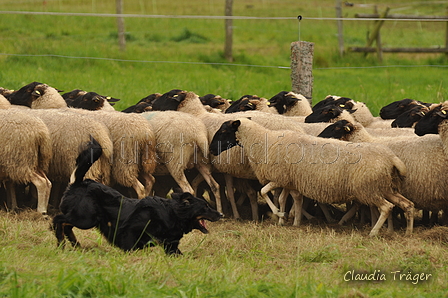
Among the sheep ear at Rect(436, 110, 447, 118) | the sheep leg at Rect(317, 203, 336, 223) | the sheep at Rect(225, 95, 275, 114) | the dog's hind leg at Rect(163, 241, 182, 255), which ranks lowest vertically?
the sheep leg at Rect(317, 203, 336, 223)

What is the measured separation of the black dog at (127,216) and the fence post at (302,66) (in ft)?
16.5

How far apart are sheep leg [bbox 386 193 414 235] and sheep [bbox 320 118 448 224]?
5.5 inches

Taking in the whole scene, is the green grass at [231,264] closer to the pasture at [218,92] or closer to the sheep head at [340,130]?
the pasture at [218,92]

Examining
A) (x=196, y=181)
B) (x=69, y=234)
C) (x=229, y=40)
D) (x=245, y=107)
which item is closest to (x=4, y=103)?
(x=196, y=181)

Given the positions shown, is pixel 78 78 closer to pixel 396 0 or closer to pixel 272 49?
pixel 272 49

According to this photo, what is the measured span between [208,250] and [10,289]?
194cm

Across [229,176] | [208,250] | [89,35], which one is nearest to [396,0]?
[89,35]

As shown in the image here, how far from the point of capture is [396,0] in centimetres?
3012

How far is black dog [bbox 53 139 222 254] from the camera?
4668 mm

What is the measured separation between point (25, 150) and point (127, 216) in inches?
82.6

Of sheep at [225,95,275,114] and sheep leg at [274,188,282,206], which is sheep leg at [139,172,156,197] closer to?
sheep leg at [274,188,282,206]

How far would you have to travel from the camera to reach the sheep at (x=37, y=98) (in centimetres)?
823

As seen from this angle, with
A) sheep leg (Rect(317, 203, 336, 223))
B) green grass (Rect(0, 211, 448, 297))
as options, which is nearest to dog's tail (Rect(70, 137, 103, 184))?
green grass (Rect(0, 211, 448, 297))

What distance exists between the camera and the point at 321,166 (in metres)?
6.13
